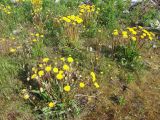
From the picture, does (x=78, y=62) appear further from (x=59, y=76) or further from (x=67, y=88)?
(x=67, y=88)

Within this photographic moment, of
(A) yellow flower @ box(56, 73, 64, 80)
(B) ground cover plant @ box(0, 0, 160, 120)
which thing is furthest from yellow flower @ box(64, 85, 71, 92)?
(A) yellow flower @ box(56, 73, 64, 80)

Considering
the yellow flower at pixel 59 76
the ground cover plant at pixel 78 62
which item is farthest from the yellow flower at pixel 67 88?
the yellow flower at pixel 59 76

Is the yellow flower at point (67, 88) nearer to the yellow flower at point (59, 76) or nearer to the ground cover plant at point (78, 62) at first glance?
the ground cover plant at point (78, 62)

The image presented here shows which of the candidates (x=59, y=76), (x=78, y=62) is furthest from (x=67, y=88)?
(x=78, y=62)

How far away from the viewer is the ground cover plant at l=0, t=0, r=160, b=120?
5230mm

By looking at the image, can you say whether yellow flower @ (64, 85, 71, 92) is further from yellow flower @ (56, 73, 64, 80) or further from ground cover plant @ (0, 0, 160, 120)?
yellow flower @ (56, 73, 64, 80)

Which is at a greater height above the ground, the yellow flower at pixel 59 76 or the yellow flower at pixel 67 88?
the yellow flower at pixel 59 76

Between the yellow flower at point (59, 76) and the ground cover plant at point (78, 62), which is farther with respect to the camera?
the ground cover plant at point (78, 62)

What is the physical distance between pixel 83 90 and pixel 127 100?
2.95ft

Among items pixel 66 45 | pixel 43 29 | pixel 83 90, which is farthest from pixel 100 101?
pixel 43 29

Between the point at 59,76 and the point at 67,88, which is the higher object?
the point at 59,76

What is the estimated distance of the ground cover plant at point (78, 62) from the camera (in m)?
5.23

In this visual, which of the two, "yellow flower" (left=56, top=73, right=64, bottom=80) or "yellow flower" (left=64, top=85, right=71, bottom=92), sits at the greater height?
"yellow flower" (left=56, top=73, right=64, bottom=80)

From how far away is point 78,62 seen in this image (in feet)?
20.6
